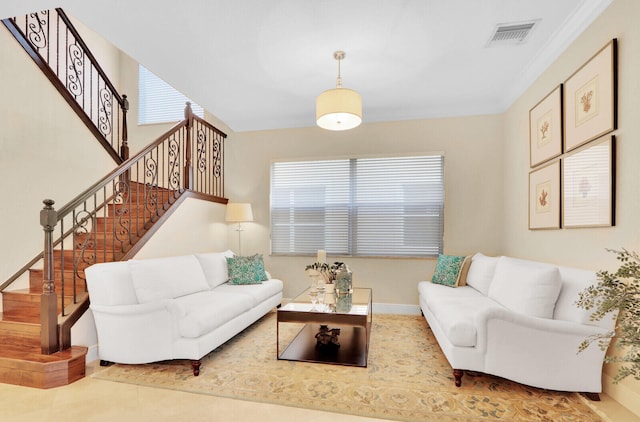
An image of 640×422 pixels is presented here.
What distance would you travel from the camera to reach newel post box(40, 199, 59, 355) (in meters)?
2.64

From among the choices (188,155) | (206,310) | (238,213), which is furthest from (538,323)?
(188,155)

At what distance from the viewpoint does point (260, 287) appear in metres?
4.13

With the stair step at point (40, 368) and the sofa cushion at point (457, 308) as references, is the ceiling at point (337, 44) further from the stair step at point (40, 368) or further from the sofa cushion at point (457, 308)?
the stair step at point (40, 368)

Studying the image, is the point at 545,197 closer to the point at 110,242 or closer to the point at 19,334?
the point at 110,242

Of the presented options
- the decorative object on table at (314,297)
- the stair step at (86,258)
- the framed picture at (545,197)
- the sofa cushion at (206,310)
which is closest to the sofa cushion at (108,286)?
the sofa cushion at (206,310)

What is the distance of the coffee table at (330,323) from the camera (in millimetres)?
2936

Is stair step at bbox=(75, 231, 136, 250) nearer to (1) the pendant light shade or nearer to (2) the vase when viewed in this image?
(2) the vase

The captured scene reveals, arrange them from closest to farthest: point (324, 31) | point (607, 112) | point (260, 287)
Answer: point (607, 112) → point (324, 31) → point (260, 287)

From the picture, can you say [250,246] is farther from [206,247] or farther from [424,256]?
[424,256]

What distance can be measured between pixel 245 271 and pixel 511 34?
388 cm

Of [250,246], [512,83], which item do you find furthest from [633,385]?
[250,246]

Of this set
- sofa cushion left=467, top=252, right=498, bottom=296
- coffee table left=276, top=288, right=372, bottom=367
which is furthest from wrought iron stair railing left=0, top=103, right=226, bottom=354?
sofa cushion left=467, top=252, right=498, bottom=296

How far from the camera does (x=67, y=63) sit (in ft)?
13.8

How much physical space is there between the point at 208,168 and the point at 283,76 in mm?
2430
